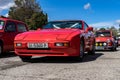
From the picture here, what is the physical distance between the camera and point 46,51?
343 inches

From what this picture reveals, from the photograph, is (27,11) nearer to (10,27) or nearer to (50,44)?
(10,27)

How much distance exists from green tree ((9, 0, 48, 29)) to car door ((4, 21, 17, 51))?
2678 inches

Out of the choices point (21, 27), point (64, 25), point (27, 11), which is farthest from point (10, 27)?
point (27, 11)

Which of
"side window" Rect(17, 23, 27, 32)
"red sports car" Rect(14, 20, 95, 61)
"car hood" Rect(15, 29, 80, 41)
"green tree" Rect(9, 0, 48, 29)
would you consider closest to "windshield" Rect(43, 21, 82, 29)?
"red sports car" Rect(14, 20, 95, 61)

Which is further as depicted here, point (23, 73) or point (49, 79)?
point (23, 73)

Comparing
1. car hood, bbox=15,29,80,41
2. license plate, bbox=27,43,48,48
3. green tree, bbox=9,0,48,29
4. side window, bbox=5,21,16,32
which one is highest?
green tree, bbox=9,0,48,29

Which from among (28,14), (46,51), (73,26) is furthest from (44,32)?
(28,14)

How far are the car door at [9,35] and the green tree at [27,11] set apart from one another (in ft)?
223

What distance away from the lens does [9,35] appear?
1205 centimetres

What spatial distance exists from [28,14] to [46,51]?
76.9 meters

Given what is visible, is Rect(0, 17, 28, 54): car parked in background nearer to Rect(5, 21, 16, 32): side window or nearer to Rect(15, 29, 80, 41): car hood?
Rect(5, 21, 16, 32): side window

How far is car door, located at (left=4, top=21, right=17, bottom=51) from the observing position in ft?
38.7

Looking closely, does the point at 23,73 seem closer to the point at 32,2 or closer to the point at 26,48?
the point at 26,48

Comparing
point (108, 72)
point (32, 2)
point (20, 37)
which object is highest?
point (32, 2)
